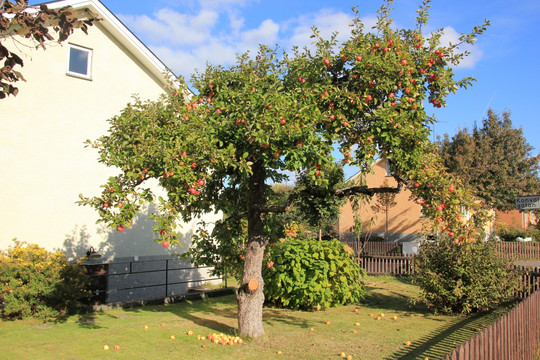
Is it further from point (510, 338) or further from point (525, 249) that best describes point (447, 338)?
point (525, 249)

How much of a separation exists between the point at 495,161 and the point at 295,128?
2938 cm

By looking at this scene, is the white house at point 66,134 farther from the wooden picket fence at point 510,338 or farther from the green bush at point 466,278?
the wooden picket fence at point 510,338

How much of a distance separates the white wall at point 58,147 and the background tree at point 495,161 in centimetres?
2239

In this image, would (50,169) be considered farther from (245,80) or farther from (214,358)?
(214,358)

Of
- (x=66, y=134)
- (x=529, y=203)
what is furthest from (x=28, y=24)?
(x=529, y=203)

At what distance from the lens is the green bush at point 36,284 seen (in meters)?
9.22

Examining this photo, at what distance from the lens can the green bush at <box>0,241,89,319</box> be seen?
30.2 feet

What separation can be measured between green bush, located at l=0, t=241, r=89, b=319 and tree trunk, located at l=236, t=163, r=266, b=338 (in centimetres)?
434

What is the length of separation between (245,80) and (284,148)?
1.98 meters

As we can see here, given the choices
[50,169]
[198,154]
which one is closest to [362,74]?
[198,154]

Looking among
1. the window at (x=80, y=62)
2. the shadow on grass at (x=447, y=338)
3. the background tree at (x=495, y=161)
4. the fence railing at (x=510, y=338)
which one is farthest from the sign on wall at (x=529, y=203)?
the background tree at (x=495, y=161)

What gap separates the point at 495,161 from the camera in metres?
31.2

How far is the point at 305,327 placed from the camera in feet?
30.5

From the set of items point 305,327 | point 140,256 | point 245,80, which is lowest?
point 305,327
